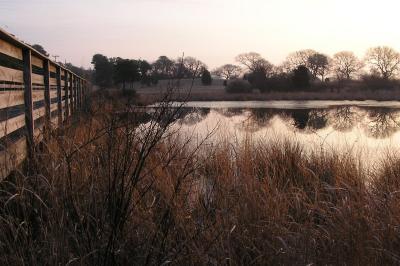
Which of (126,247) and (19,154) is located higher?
(19,154)

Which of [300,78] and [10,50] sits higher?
[10,50]

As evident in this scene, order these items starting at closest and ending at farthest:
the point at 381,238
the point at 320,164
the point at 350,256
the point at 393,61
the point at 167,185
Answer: the point at 350,256 < the point at 381,238 < the point at 167,185 < the point at 320,164 < the point at 393,61

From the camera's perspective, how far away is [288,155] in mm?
6574

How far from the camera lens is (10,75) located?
400 cm

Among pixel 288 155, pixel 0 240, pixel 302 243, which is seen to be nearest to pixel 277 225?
pixel 302 243

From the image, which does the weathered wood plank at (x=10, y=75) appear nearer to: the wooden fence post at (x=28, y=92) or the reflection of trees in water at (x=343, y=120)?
the wooden fence post at (x=28, y=92)

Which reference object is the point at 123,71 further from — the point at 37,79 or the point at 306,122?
the point at 37,79

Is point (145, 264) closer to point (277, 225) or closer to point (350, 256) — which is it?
point (277, 225)

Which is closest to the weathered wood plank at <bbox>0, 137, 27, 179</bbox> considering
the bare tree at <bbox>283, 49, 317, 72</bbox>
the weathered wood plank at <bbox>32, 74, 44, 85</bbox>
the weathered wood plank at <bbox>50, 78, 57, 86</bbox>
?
the weathered wood plank at <bbox>32, 74, 44, 85</bbox>

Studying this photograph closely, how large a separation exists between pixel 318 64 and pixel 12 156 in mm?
81976

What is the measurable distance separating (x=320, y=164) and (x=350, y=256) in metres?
3.34

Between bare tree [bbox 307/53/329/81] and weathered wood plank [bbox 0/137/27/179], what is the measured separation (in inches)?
3170

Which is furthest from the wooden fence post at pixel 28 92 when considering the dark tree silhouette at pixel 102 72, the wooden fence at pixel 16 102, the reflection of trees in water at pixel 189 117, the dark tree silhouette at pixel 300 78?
Result: the dark tree silhouette at pixel 102 72

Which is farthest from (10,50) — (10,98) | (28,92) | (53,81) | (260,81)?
(260,81)
